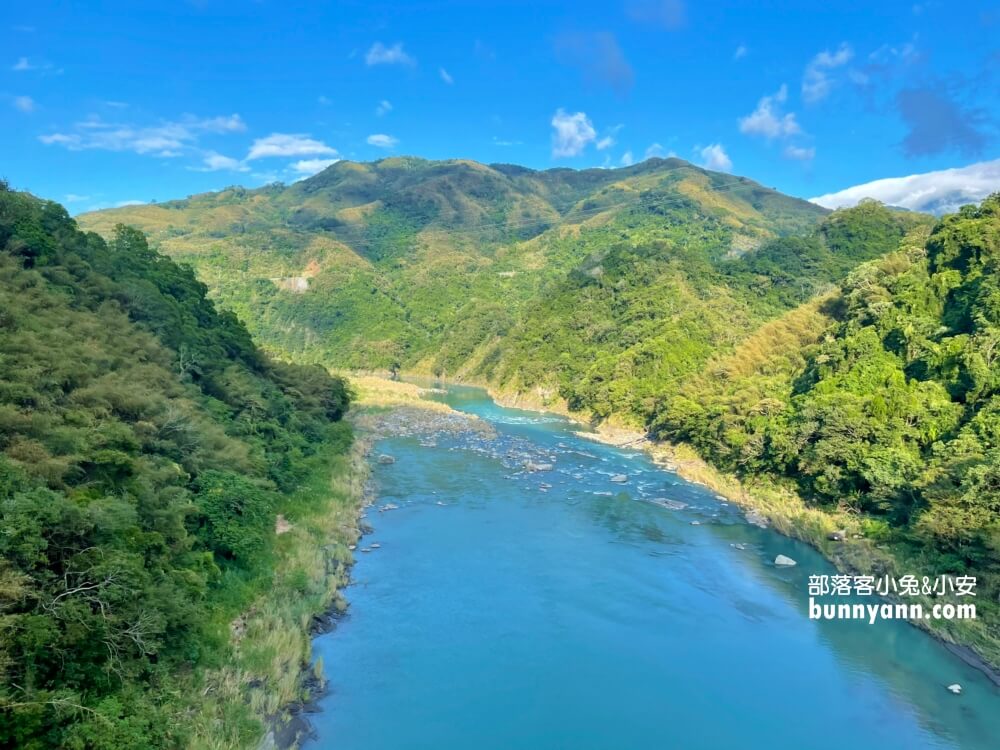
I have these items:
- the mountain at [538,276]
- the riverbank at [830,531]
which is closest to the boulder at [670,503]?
the riverbank at [830,531]

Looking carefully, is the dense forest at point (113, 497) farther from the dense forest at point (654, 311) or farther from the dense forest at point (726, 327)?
the dense forest at point (654, 311)

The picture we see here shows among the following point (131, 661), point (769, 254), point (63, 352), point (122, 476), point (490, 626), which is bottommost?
point (490, 626)

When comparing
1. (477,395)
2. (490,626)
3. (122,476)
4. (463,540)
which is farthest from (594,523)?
(477,395)

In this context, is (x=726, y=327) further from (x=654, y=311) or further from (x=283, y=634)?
(x=283, y=634)

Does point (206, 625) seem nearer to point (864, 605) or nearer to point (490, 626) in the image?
point (490, 626)

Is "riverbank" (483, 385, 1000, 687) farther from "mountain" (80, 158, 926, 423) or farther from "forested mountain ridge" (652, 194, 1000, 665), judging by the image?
"mountain" (80, 158, 926, 423)

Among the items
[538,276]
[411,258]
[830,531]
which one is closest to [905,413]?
[830,531]
